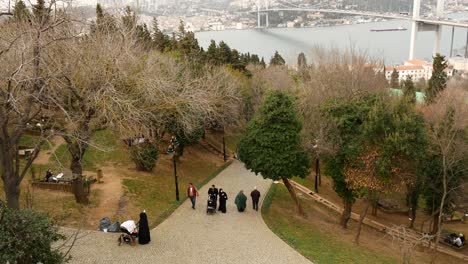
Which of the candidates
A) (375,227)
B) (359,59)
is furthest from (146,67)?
(359,59)

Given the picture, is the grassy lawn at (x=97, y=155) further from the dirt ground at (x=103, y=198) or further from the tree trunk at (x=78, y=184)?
the tree trunk at (x=78, y=184)

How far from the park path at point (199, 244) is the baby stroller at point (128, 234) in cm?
17

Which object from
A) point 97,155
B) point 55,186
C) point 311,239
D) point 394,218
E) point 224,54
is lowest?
point 394,218

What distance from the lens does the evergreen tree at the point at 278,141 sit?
1411cm

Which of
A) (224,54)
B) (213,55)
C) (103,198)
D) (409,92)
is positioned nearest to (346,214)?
(103,198)

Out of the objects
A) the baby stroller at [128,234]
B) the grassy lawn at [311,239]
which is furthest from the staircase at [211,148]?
the baby stroller at [128,234]

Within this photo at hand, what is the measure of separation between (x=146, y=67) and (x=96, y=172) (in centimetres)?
441

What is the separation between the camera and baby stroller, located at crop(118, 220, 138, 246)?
10.9 m

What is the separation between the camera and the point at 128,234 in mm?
10836

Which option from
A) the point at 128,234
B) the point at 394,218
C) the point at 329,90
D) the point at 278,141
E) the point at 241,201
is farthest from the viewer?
the point at 329,90

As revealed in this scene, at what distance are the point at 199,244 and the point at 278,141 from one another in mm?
A: 4278

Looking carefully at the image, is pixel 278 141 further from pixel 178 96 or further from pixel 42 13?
pixel 42 13

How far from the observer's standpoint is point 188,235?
1194 centimetres

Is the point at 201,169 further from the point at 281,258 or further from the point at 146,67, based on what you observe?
the point at 281,258
